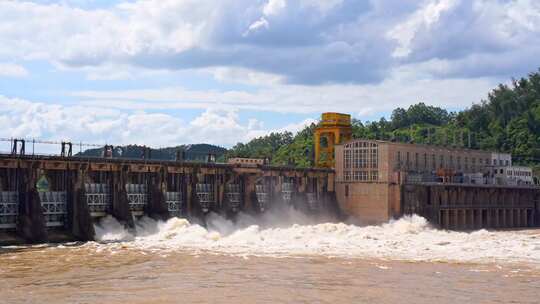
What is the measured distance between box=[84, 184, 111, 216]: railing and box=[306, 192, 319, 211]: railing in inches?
1011

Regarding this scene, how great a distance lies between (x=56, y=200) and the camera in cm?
5591

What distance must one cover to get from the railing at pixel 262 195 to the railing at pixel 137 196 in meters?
14.3

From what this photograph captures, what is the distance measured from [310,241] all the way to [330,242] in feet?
5.51

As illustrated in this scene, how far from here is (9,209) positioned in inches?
2079

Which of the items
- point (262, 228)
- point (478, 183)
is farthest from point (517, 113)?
point (262, 228)

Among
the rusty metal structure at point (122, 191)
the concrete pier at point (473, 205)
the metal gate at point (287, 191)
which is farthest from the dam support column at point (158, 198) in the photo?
the concrete pier at point (473, 205)

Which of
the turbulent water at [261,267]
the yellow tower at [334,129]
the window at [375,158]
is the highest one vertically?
the yellow tower at [334,129]

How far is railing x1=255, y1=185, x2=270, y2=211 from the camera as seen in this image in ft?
243

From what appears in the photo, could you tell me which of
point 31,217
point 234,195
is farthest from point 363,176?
point 31,217

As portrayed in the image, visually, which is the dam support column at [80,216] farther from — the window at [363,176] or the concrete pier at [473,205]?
the concrete pier at [473,205]

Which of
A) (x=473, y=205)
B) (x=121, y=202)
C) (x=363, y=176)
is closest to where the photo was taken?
(x=121, y=202)

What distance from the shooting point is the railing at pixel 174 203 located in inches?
2530

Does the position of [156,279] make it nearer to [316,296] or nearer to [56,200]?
[316,296]

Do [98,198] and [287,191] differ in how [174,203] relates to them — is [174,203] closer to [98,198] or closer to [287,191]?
[98,198]
